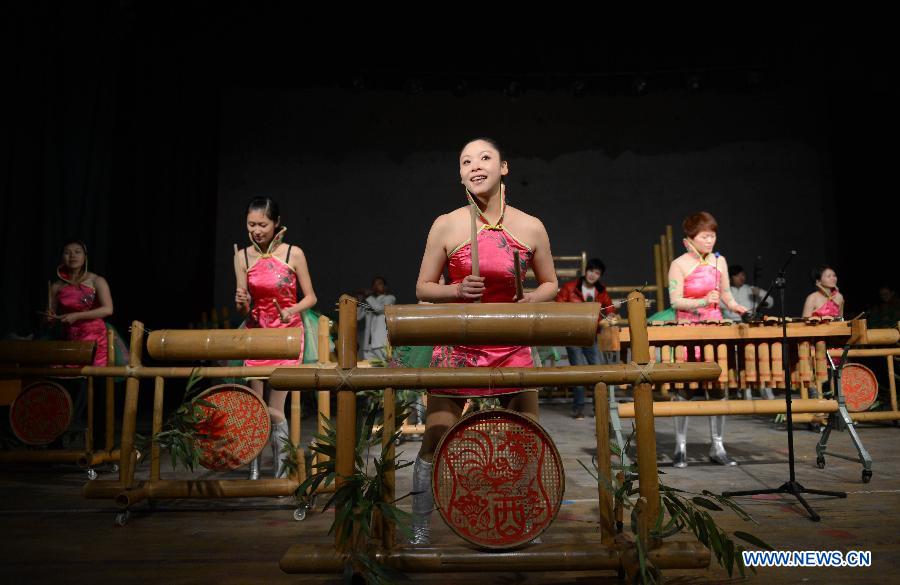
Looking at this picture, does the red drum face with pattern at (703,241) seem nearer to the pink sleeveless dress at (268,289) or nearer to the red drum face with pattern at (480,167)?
the red drum face with pattern at (480,167)

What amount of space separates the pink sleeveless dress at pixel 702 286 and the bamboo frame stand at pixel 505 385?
2500 mm

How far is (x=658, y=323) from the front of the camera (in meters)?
3.89

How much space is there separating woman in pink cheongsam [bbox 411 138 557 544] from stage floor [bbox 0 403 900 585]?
0.50 metres

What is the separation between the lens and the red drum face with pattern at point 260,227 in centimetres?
354

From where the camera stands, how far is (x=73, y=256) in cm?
488

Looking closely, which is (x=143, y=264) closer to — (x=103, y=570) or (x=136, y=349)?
(x=136, y=349)

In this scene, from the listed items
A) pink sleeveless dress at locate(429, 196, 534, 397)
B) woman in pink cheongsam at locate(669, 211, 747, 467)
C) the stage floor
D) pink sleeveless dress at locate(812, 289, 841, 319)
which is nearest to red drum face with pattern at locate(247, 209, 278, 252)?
the stage floor

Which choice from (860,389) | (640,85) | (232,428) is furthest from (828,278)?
(232,428)

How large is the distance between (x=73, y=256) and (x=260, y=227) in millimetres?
2286

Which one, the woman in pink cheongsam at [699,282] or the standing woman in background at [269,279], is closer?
the standing woman in background at [269,279]

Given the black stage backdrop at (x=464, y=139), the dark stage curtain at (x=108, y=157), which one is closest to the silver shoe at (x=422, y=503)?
the dark stage curtain at (x=108, y=157)

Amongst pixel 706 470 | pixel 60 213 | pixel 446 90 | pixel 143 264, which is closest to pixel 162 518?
pixel 706 470

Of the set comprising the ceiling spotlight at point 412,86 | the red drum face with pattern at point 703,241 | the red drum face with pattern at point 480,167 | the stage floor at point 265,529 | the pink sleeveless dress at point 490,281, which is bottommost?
the stage floor at point 265,529

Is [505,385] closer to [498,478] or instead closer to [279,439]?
[498,478]
